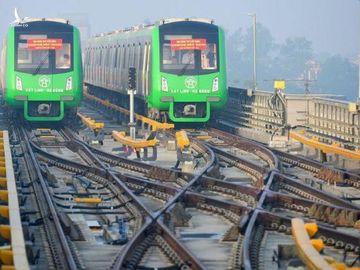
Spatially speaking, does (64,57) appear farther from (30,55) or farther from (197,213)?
(197,213)

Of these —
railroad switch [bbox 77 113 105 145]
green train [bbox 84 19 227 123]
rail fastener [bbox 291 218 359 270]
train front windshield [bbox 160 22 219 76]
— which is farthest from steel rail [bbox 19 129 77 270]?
train front windshield [bbox 160 22 219 76]

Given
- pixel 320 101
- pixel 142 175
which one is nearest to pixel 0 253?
pixel 142 175

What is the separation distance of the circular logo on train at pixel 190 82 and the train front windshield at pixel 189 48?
0.52 feet

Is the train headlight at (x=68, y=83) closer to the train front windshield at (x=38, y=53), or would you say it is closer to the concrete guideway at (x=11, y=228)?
the train front windshield at (x=38, y=53)

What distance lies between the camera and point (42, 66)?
30625 mm

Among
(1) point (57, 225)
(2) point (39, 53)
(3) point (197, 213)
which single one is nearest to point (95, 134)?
(2) point (39, 53)

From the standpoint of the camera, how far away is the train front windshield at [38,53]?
30.6 m

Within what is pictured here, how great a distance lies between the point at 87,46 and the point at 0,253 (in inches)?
1754

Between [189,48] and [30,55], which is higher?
[189,48]

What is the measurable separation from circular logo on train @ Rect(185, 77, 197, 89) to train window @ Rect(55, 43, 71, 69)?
346 centimetres

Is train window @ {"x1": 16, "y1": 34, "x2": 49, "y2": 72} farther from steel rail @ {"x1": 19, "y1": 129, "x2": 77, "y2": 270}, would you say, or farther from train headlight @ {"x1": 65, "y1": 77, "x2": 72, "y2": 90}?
steel rail @ {"x1": 19, "y1": 129, "x2": 77, "y2": 270}

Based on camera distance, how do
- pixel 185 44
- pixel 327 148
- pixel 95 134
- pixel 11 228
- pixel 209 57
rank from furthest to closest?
pixel 209 57, pixel 185 44, pixel 95 134, pixel 327 148, pixel 11 228

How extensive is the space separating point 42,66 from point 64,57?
0.70 meters

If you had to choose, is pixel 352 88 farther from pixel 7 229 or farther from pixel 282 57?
pixel 7 229
